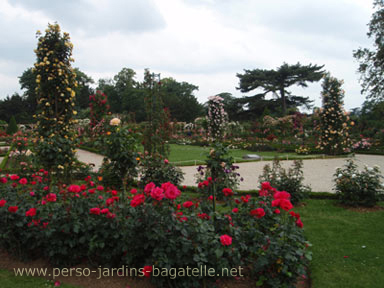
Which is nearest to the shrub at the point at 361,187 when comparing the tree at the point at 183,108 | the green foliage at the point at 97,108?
the green foliage at the point at 97,108

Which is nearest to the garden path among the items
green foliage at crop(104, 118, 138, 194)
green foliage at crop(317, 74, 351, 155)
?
green foliage at crop(104, 118, 138, 194)

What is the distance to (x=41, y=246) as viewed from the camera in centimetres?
311

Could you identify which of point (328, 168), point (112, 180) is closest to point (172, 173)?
point (112, 180)

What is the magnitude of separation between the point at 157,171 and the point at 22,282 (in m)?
3.36

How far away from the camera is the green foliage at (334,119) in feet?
45.0

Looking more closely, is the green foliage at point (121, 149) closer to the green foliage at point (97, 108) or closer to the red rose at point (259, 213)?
the red rose at point (259, 213)

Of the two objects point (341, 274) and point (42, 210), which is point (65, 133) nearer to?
point (42, 210)

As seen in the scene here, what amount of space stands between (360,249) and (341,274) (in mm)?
730

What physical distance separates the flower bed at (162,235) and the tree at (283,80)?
27.0 m

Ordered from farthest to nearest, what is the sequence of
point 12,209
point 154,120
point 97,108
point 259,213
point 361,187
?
point 97,108, point 154,120, point 361,187, point 12,209, point 259,213

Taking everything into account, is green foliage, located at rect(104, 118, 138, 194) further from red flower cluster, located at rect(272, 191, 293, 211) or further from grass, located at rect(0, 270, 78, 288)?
red flower cluster, located at rect(272, 191, 293, 211)

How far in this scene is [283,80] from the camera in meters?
30.0

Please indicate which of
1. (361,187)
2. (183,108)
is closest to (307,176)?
(361,187)

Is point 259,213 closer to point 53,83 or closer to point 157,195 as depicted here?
point 157,195
